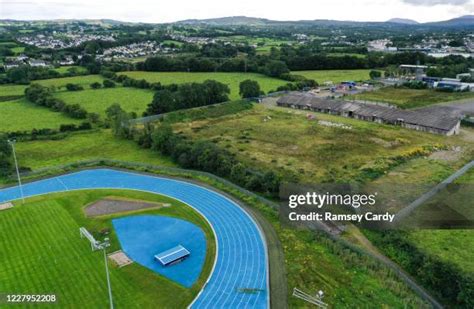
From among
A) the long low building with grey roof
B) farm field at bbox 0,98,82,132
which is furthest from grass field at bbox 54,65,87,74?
the long low building with grey roof

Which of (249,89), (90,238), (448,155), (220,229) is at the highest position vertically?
(249,89)

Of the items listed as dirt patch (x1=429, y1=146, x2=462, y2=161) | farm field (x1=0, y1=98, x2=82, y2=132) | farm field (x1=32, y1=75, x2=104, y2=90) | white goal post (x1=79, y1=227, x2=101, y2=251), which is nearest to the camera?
white goal post (x1=79, y1=227, x2=101, y2=251)

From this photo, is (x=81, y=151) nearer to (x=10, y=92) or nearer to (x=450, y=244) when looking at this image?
(x=450, y=244)

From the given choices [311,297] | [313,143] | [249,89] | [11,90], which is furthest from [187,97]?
[311,297]

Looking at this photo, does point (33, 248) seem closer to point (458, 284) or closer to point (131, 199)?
point (131, 199)

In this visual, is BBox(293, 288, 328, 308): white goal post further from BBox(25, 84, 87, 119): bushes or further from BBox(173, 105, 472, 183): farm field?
BBox(25, 84, 87, 119): bushes

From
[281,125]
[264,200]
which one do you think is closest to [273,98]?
[281,125]

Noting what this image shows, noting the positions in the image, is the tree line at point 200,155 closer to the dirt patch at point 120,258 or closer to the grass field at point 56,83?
the dirt patch at point 120,258
